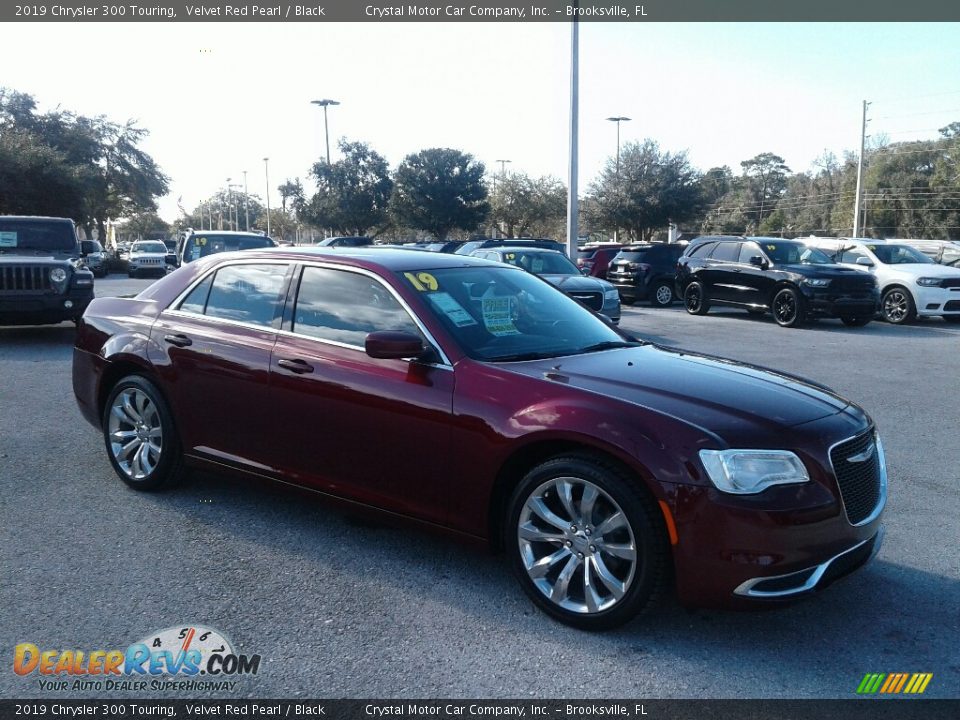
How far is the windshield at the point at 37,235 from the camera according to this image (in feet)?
43.4

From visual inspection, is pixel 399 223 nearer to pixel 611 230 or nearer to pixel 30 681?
pixel 611 230

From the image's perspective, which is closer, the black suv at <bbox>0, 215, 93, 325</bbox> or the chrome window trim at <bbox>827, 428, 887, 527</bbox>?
the chrome window trim at <bbox>827, 428, 887, 527</bbox>

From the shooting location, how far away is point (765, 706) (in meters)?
3.05

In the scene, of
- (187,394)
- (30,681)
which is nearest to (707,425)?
(30,681)

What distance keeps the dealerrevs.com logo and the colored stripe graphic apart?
Result: 234 centimetres

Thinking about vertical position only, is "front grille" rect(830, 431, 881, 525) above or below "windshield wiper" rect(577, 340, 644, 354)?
below

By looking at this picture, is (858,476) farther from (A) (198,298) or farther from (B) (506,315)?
(A) (198,298)

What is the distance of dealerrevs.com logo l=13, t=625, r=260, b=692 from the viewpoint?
3225mm

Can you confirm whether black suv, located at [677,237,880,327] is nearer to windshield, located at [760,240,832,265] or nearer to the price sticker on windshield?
windshield, located at [760,240,832,265]

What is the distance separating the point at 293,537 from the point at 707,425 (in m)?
2.43

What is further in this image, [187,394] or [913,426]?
[913,426]

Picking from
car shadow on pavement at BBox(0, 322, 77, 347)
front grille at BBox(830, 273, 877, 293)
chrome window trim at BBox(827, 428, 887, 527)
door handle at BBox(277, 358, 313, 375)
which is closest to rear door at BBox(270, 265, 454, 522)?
door handle at BBox(277, 358, 313, 375)

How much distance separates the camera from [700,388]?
3812mm

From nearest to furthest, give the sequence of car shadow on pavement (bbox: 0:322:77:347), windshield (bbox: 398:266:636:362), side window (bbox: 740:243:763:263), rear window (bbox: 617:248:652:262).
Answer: windshield (bbox: 398:266:636:362) → car shadow on pavement (bbox: 0:322:77:347) → side window (bbox: 740:243:763:263) → rear window (bbox: 617:248:652:262)
